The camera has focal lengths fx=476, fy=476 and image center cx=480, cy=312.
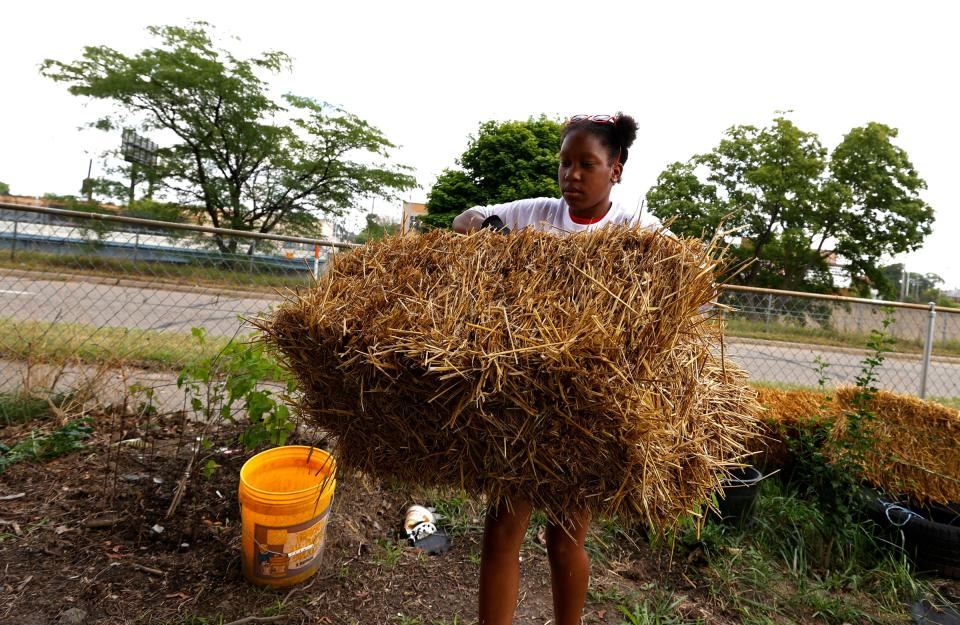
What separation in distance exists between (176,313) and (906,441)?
5.53m

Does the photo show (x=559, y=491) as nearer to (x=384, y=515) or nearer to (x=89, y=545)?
(x=384, y=515)

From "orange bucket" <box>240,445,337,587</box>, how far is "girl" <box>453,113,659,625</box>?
2.45 feet

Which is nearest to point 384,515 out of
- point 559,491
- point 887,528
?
point 559,491

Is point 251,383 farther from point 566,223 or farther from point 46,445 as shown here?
point 566,223

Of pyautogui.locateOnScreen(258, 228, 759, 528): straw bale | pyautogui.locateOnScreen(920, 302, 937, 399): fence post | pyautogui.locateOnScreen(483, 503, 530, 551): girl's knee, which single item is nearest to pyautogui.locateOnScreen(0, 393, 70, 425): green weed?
pyautogui.locateOnScreen(258, 228, 759, 528): straw bale

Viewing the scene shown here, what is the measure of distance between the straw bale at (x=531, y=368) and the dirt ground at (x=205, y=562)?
775mm

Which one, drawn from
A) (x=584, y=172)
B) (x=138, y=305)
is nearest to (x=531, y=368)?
(x=584, y=172)

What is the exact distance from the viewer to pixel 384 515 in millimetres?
2697

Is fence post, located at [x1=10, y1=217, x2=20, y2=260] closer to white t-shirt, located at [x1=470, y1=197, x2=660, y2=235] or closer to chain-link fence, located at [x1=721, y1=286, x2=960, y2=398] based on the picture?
white t-shirt, located at [x1=470, y1=197, x2=660, y2=235]

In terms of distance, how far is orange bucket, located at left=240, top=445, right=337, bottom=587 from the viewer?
1987 millimetres

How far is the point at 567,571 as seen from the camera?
Answer: 1.54 metres

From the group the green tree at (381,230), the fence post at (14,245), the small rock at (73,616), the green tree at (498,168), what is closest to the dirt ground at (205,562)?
the small rock at (73,616)

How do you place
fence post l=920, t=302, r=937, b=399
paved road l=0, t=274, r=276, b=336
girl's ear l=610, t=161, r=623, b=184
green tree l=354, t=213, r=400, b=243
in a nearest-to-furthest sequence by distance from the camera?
green tree l=354, t=213, r=400, b=243
girl's ear l=610, t=161, r=623, b=184
paved road l=0, t=274, r=276, b=336
fence post l=920, t=302, r=937, b=399

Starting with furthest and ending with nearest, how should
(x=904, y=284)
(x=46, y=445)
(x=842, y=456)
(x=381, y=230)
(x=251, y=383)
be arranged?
(x=904, y=284) → (x=842, y=456) → (x=46, y=445) → (x=251, y=383) → (x=381, y=230)
